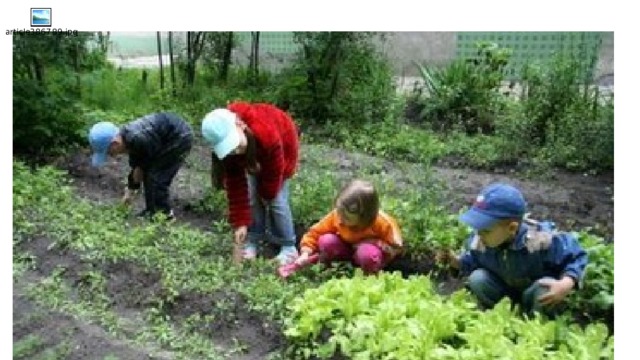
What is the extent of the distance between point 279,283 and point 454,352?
35.3 inches

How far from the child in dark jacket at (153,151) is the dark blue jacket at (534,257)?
5.68 feet

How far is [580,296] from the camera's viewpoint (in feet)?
8.98

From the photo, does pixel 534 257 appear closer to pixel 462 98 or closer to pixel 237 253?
pixel 237 253

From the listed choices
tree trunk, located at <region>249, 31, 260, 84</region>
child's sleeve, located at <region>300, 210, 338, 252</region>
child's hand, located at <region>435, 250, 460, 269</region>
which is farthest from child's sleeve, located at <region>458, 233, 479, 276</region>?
tree trunk, located at <region>249, 31, 260, 84</region>

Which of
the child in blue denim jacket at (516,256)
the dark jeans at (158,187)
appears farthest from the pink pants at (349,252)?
the dark jeans at (158,187)

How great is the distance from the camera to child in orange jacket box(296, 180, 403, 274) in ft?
10.4

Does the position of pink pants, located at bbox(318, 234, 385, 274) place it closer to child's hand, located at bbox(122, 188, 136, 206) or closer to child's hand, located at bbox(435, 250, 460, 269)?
child's hand, located at bbox(435, 250, 460, 269)

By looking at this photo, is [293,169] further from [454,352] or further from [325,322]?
[454,352]

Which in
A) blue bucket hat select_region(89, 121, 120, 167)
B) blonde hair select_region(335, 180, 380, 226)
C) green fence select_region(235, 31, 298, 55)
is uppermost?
green fence select_region(235, 31, 298, 55)

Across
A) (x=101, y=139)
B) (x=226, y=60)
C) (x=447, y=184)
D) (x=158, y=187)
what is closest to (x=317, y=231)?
(x=447, y=184)

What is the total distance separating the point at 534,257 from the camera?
2.69 metres

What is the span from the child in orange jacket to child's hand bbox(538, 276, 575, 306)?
0.75 metres

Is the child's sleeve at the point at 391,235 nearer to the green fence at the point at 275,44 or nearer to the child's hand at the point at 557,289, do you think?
the child's hand at the point at 557,289
